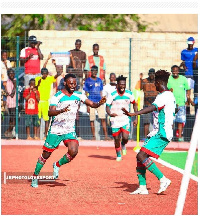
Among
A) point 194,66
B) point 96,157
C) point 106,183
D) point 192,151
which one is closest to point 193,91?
point 194,66

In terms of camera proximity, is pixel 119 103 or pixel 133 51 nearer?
pixel 119 103

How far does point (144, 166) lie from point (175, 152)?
7319mm

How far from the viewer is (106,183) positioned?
12789 millimetres

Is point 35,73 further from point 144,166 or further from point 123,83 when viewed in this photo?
point 144,166

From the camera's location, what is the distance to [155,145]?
1145cm

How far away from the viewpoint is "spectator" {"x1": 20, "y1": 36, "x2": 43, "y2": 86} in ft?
66.2

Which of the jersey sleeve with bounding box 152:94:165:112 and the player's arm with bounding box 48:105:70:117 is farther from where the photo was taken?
the player's arm with bounding box 48:105:70:117

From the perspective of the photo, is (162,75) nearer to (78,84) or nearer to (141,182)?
(141,182)

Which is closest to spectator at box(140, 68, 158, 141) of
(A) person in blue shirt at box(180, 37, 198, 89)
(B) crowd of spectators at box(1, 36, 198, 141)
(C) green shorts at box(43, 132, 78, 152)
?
(B) crowd of spectators at box(1, 36, 198, 141)

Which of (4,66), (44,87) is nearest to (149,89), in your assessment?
(44,87)

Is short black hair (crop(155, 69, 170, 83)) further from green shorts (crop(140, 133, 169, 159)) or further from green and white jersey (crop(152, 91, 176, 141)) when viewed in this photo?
green shorts (crop(140, 133, 169, 159))

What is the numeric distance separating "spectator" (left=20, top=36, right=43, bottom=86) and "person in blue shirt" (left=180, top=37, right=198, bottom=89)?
413cm

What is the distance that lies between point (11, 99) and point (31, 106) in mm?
682

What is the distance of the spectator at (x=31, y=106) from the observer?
20078 millimetres
